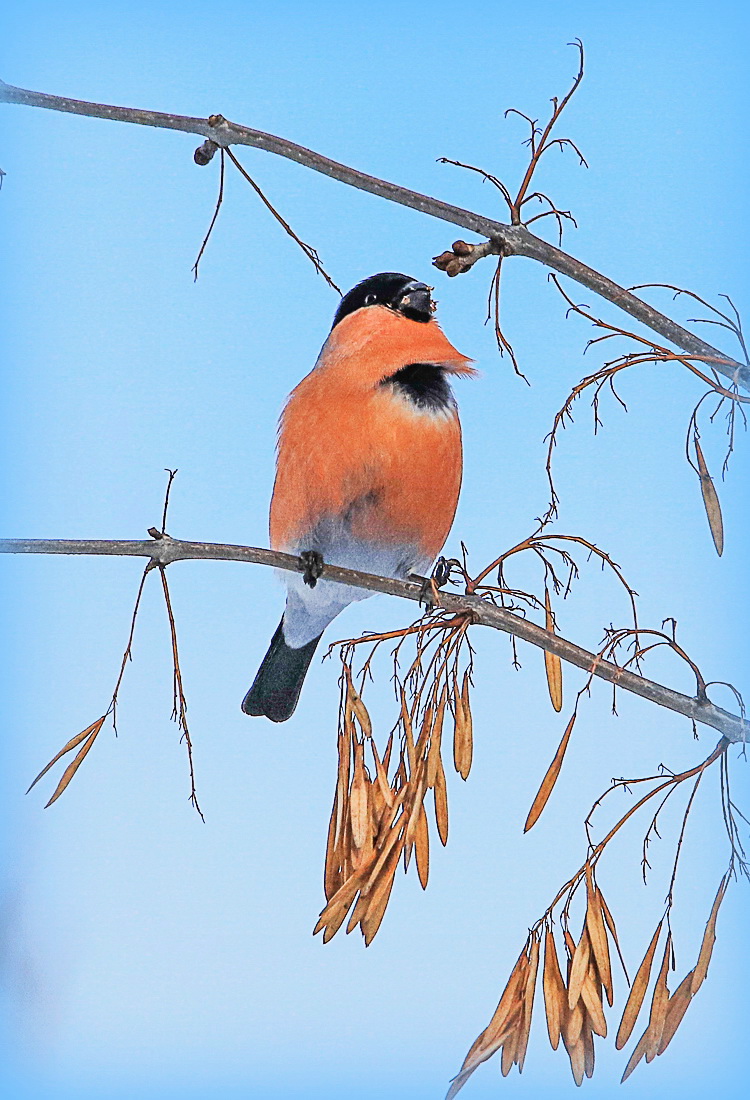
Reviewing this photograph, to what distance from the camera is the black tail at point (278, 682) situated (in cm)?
75

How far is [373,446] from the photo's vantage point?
631 mm

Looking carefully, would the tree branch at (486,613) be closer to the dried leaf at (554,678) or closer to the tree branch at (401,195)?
the dried leaf at (554,678)

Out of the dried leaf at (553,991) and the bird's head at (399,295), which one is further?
the bird's head at (399,295)

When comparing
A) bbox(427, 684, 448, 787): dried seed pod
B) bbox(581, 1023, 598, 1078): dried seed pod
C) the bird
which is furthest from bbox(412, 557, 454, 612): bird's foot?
bbox(581, 1023, 598, 1078): dried seed pod

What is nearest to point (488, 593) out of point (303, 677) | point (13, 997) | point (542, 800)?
point (542, 800)

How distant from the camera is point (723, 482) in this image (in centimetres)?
79

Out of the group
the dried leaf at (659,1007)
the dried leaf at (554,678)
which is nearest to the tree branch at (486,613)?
the dried leaf at (554,678)

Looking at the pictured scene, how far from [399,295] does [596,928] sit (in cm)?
37

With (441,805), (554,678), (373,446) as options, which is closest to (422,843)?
(441,805)

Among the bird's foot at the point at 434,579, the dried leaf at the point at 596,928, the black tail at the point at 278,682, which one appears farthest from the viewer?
the black tail at the point at 278,682

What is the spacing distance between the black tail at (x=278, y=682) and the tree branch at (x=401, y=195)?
0.32 metres

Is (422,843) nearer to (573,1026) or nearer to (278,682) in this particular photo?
(573,1026)

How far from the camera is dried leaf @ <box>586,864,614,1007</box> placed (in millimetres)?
474

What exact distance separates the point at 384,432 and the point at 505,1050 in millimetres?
328
